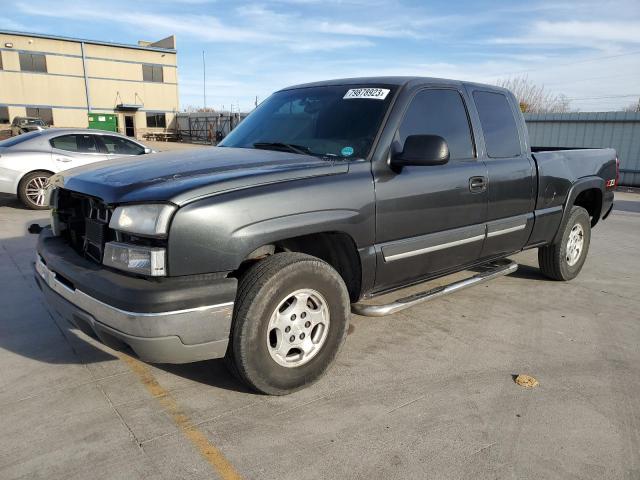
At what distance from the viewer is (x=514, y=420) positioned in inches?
109

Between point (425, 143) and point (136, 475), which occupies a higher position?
point (425, 143)

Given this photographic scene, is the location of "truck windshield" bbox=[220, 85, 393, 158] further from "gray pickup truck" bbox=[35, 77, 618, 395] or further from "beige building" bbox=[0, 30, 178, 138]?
"beige building" bbox=[0, 30, 178, 138]

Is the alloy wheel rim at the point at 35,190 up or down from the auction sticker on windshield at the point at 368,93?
down

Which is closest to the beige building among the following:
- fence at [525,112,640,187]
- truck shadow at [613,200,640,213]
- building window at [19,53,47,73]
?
building window at [19,53,47,73]

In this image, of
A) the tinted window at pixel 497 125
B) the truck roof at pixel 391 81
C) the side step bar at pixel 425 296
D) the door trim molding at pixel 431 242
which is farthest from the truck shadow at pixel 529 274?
the truck roof at pixel 391 81

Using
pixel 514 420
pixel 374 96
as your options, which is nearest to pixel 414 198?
pixel 374 96

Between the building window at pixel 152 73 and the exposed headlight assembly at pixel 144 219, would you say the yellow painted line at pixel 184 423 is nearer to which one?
the exposed headlight assembly at pixel 144 219

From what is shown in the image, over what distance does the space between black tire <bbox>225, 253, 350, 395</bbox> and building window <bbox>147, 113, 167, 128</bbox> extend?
159ft

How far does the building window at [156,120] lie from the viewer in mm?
47188

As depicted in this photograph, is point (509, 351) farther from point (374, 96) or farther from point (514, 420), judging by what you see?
point (374, 96)

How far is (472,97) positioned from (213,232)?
2.70 m

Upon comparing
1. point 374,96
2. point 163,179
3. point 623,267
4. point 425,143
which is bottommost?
point 623,267

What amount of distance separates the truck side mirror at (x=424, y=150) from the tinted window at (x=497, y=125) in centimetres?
116

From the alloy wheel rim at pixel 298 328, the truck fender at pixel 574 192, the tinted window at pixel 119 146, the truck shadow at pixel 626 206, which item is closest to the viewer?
the alloy wheel rim at pixel 298 328
